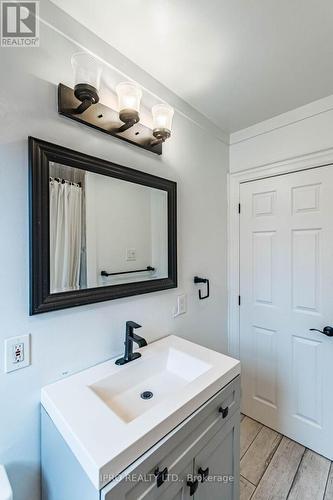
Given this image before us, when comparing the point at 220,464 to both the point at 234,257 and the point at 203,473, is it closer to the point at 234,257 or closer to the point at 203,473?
Result: the point at 203,473

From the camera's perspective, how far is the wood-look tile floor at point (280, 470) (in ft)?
4.51

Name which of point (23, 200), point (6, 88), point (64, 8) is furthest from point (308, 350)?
point (64, 8)

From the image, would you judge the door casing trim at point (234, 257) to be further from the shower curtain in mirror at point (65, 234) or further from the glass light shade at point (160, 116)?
the shower curtain in mirror at point (65, 234)

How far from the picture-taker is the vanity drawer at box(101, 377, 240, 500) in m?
0.67

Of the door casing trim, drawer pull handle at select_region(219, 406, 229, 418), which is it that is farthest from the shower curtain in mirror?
the door casing trim

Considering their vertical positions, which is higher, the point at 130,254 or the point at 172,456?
the point at 130,254

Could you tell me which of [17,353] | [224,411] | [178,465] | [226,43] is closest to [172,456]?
[178,465]

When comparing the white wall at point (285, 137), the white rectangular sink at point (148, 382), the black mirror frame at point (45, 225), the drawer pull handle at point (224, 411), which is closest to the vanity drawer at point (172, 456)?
the drawer pull handle at point (224, 411)

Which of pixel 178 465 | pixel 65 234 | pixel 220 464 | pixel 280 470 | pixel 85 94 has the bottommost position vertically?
pixel 280 470

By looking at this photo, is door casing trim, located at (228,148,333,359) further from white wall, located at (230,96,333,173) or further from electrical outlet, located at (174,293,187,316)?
electrical outlet, located at (174,293,187,316)

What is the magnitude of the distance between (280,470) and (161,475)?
126 centimetres

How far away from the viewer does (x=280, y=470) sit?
4.97 ft

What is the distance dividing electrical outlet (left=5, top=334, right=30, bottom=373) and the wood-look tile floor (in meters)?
1.46

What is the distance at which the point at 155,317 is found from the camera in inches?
55.4
